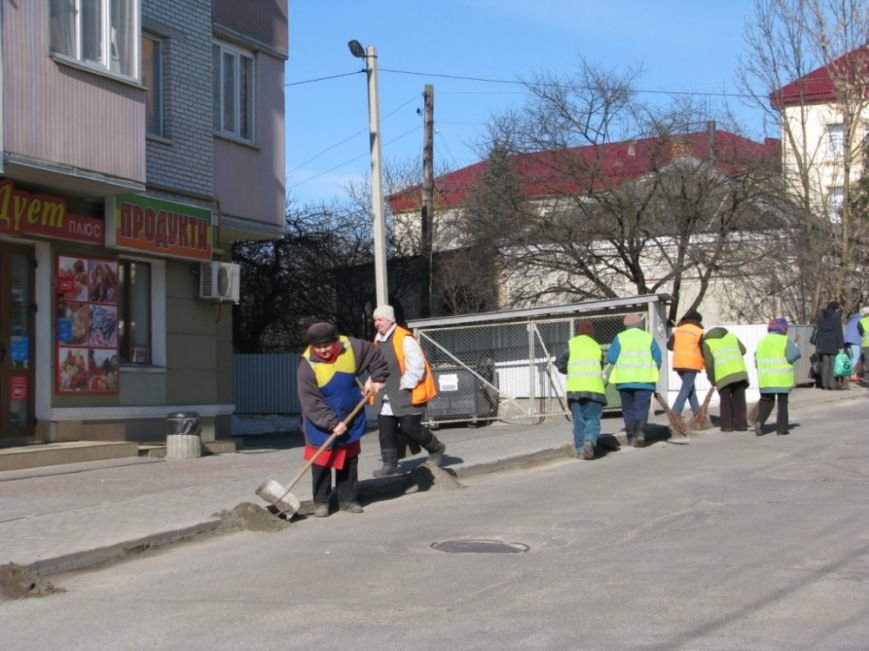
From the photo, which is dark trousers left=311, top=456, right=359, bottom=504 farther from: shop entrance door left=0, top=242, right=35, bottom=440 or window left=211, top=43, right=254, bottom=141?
window left=211, top=43, right=254, bottom=141

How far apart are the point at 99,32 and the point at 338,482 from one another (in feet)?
22.4

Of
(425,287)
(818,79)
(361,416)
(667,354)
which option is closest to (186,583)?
(361,416)

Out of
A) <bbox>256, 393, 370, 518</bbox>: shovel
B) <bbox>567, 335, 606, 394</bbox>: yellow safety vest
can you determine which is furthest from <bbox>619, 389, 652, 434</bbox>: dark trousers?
<bbox>256, 393, 370, 518</bbox>: shovel

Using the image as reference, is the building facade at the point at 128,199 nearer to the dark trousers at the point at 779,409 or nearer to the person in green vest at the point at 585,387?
the person in green vest at the point at 585,387

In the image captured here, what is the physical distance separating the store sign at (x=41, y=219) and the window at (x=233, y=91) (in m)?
3.09

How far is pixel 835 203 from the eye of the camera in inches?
1057

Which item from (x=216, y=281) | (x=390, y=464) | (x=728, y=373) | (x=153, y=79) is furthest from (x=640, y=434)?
(x=153, y=79)

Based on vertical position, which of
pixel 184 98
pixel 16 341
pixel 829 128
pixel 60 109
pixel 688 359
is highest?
pixel 829 128

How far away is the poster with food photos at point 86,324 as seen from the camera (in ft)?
44.8

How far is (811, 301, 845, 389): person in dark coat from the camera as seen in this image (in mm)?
21578

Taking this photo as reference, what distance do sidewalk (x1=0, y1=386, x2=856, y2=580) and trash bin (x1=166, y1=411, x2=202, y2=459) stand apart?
206 mm

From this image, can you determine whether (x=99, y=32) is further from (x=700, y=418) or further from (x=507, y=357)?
(x=507, y=357)

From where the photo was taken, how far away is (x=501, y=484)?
1120 centimetres

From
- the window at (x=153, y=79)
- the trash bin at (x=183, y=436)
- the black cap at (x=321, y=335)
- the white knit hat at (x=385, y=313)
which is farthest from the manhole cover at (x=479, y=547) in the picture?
the window at (x=153, y=79)
